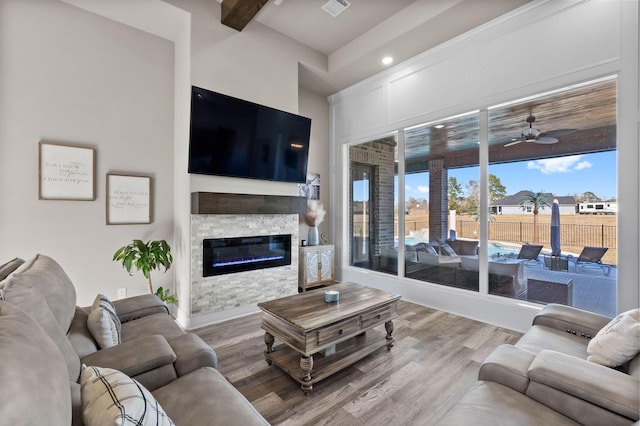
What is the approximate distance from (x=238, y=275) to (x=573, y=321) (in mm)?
3202

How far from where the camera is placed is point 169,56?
358 centimetres

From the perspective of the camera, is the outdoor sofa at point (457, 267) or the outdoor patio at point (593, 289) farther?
the outdoor sofa at point (457, 267)

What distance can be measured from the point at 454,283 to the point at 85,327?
377 centimetres

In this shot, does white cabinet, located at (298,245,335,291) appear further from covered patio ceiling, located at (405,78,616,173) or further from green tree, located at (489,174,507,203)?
green tree, located at (489,174,507,203)

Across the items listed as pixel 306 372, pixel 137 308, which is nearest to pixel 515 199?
pixel 306 372

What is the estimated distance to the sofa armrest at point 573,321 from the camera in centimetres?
184

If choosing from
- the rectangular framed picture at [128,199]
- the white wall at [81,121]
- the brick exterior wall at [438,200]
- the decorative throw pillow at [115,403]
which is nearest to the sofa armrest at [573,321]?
the brick exterior wall at [438,200]

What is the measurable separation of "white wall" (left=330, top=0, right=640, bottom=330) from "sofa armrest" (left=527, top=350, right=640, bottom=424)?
1874mm

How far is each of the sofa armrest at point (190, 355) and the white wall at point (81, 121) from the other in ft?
7.33

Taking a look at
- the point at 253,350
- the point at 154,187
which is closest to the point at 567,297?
the point at 253,350

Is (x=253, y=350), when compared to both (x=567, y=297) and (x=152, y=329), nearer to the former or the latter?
(x=152, y=329)

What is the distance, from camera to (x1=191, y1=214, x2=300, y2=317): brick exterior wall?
3.24 m

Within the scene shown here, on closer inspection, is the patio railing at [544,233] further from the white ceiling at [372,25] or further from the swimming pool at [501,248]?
the white ceiling at [372,25]

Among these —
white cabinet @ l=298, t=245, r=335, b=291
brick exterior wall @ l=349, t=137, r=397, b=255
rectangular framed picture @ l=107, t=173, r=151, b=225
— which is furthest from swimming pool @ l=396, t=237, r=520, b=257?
rectangular framed picture @ l=107, t=173, r=151, b=225
